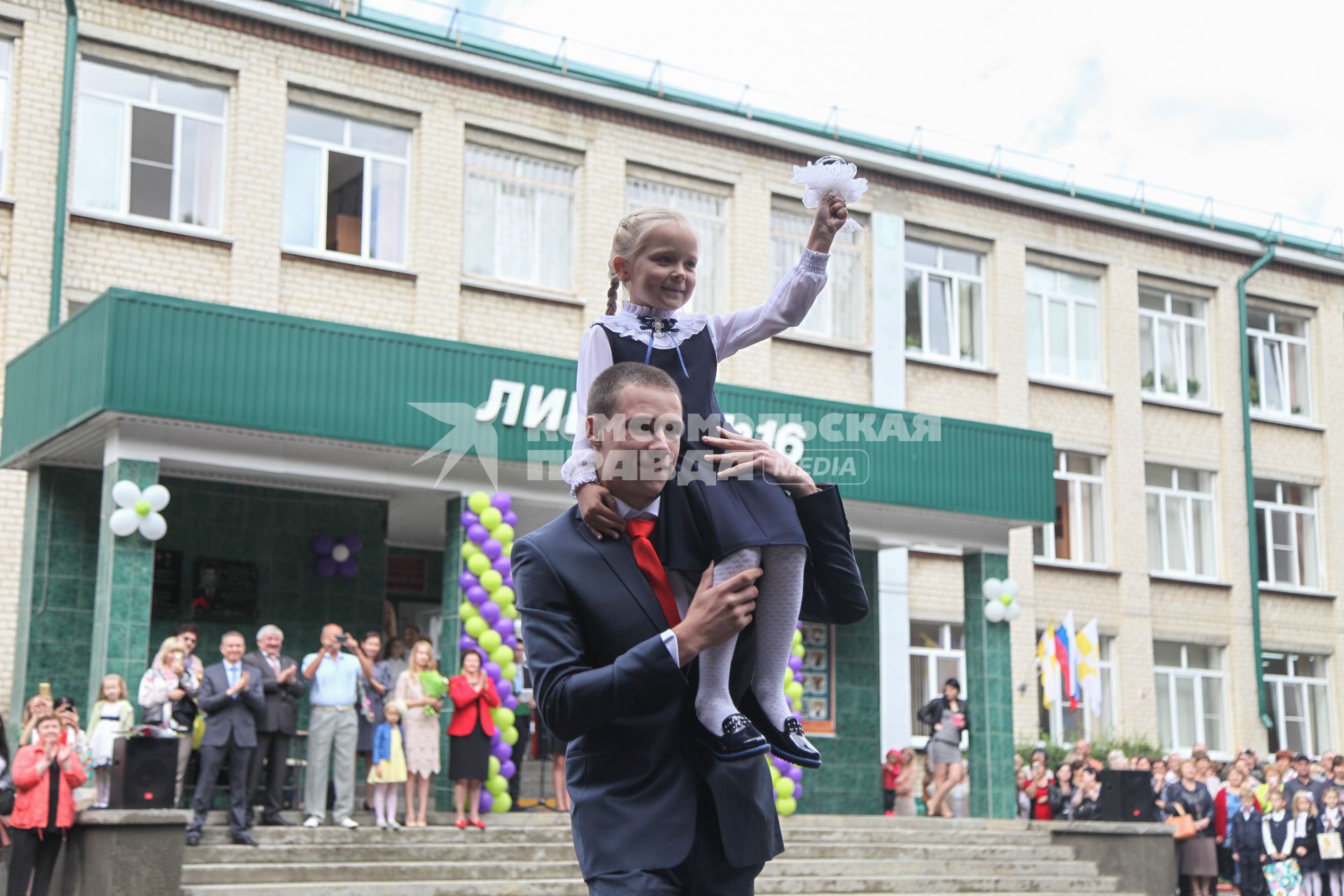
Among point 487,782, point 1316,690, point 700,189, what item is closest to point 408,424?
point 487,782

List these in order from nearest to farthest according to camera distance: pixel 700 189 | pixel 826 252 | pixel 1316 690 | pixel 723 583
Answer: pixel 723 583, pixel 826 252, pixel 700 189, pixel 1316 690

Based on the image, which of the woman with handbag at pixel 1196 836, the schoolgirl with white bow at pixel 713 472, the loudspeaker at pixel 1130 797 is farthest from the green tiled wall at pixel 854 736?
the schoolgirl with white bow at pixel 713 472

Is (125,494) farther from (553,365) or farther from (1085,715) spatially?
(1085,715)

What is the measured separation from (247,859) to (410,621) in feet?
25.7

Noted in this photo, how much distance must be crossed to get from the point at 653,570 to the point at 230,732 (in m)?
11.3

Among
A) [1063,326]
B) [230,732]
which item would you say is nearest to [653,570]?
[230,732]

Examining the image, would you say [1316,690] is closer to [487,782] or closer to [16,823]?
[487,782]

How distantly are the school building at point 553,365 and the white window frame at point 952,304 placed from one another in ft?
0.25

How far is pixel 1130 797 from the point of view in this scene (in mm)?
18375

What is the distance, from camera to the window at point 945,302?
2856 cm

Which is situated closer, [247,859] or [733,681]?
[733,681]

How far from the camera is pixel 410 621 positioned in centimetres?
2138

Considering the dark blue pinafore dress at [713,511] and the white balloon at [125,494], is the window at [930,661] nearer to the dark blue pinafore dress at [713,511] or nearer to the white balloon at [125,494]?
the white balloon at [125,494]

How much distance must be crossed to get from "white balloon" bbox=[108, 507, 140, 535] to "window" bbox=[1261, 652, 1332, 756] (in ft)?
75.8
